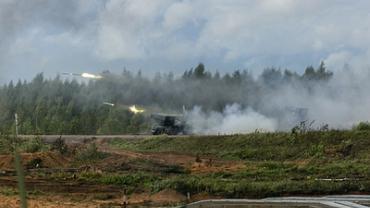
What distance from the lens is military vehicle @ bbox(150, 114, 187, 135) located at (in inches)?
2096

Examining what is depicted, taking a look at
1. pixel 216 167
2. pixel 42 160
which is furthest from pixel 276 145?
pixel 42 160

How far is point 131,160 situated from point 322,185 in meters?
14.3

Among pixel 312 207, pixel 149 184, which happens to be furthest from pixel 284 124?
pixel 312 207

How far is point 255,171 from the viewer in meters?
27.3

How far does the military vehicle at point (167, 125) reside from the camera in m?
53.2

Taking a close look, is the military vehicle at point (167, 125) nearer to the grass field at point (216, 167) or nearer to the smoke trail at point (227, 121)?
the smoke trail at point (227, 121)

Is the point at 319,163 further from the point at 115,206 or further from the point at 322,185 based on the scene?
the point at 115,206

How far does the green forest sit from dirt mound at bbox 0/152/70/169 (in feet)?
25.3

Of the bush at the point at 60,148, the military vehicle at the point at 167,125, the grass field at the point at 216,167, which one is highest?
the military vehicle at the point at 167,125

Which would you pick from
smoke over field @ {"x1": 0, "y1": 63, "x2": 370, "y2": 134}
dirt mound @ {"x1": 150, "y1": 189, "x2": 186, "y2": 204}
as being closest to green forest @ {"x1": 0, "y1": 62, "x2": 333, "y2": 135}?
smoke over field @ {"x1": 0, "y1": 63, "x2": 370, "y2": 134}

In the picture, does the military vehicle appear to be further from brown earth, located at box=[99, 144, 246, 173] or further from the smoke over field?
brown earth, located at box=[99, 144, 246, 173]

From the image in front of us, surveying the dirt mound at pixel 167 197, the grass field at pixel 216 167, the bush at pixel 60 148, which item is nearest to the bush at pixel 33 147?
the grass field at pixel 216 167

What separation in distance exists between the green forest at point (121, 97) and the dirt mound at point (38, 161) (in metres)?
7.71

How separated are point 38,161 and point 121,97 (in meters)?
19.7
